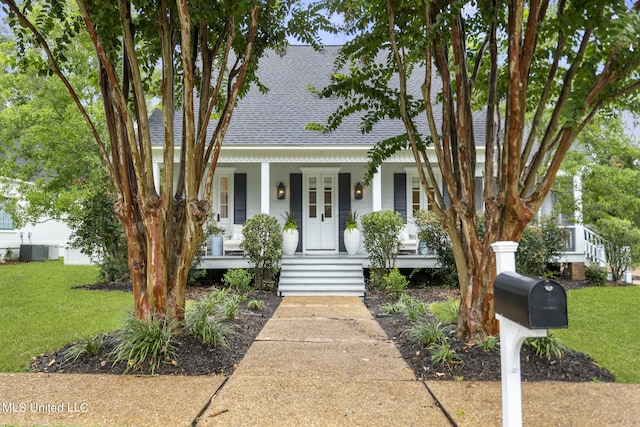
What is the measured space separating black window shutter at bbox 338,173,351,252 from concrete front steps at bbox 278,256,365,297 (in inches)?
81.7

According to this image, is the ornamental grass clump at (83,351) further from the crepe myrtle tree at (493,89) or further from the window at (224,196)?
the window at (224,196)

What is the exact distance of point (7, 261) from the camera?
1623 cm

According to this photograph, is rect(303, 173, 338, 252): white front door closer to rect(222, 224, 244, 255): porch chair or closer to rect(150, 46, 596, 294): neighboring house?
rect(150, 46, 596, 294): neighboring house

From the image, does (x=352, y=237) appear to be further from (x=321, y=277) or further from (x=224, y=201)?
(x=224, y=201)

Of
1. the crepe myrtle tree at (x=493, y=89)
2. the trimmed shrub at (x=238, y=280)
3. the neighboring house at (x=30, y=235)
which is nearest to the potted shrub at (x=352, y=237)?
the trimmed shrub at (x=238, y=280)

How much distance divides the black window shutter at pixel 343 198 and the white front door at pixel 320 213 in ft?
0.44

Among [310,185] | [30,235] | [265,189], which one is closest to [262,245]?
[265,189]

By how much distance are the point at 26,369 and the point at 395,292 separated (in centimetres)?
586

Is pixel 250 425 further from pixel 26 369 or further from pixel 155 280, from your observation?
pixel 26 369

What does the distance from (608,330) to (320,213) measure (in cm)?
735

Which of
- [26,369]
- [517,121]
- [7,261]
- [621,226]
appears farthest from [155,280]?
[7,261]

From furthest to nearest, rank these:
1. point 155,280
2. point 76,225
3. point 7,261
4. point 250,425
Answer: point 7,261 < point 76,225 < point 155,280 < point 250,425

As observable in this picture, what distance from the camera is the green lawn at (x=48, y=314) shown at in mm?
4273

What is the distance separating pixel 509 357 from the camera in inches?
79.7
